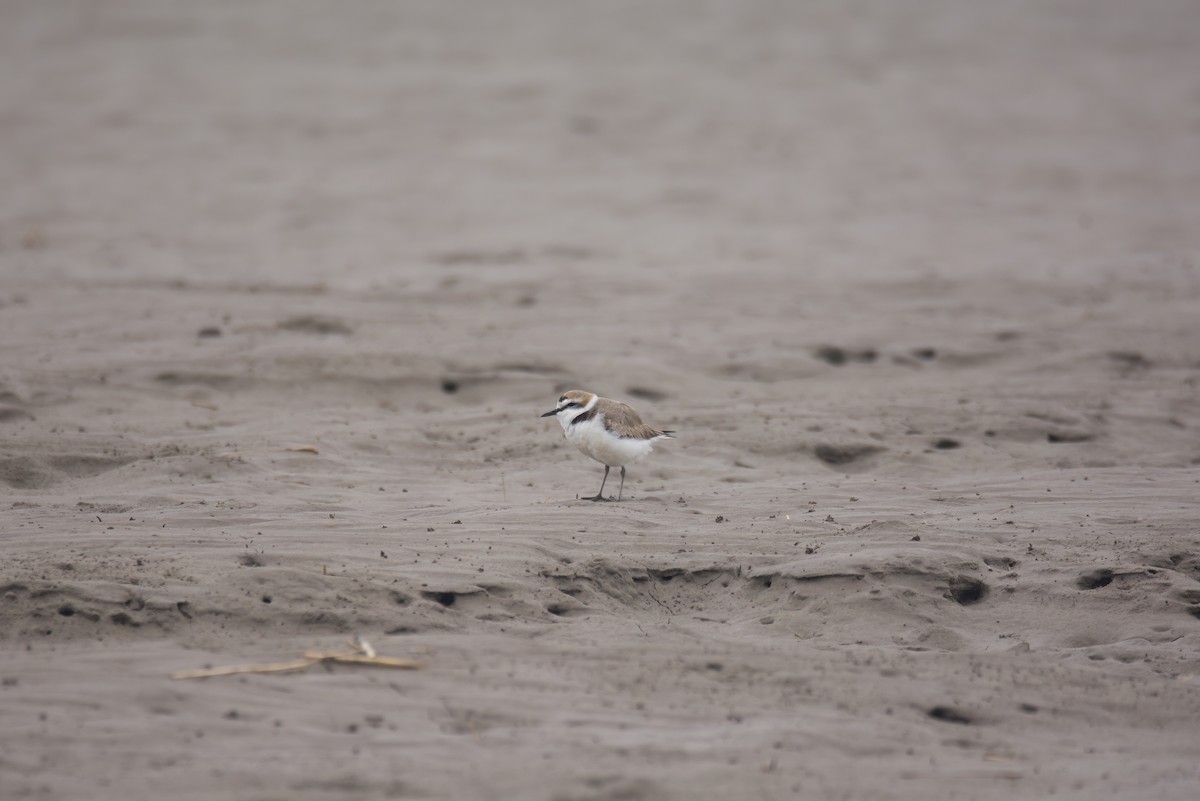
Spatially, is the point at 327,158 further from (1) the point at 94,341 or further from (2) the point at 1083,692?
(2) the point at 1083,692

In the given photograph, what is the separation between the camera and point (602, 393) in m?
9.87

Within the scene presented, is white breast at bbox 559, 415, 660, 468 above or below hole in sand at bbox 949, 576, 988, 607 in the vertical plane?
above

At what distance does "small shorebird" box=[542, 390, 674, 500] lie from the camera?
7.74m

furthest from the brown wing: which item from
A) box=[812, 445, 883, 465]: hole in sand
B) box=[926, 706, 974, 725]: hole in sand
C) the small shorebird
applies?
box=[926, 706, 974, 725]: hole in sand

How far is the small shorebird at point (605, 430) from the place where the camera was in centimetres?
774

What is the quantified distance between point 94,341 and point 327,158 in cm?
682

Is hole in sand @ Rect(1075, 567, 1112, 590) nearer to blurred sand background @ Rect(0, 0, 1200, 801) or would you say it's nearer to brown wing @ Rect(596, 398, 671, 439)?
blurred sand background @ Rect(0, 0, 1200, 801)

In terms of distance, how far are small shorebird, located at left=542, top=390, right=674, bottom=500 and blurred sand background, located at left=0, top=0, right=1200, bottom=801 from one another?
34 centimetres

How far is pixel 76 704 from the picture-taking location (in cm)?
522

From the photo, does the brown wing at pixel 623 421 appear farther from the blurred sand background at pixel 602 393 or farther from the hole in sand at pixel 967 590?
the hole in sand at pixel 967 590

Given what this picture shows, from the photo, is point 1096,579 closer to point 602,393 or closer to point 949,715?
point 949,715

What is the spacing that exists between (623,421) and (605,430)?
0.57 ft

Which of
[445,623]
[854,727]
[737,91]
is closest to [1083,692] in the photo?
[854,727]

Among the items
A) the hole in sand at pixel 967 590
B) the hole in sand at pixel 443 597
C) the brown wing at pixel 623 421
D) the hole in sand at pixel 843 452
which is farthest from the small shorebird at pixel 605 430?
the hole in sand at pixel 967 590
